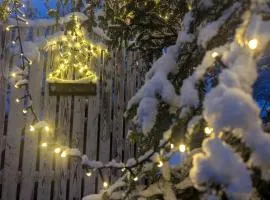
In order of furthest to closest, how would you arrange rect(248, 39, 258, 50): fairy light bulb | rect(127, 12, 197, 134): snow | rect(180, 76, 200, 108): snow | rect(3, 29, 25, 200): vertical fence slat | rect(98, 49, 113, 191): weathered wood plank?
rect(98, 49, 113, 191): weathered wood plank
rect(3, 29, 25, 200): vertical fence slat
rect(127, 12, 197, 134): snow
rect(180, 76, 200, 108): snow
rect(248, 39, 258, 50): fairy light bulb

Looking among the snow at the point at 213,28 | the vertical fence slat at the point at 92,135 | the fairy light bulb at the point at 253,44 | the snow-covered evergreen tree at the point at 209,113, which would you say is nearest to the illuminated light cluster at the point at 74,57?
the vertical fence slat at the point at 92,135

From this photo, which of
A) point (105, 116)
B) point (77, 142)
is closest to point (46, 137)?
point (77, 142)

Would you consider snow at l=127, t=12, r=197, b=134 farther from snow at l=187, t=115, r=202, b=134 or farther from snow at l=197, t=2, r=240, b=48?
snow at l=197, t=2, r=240, b=48

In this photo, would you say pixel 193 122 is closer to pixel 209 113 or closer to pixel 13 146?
pixel 209 113

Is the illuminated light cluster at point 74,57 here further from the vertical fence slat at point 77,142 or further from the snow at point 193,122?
the snow at point 193,122

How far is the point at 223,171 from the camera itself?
1589mm

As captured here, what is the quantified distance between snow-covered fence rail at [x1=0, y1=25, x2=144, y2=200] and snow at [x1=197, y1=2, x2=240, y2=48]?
273 cm

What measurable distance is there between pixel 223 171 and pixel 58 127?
3844 mm

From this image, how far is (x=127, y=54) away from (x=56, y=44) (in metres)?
0.99

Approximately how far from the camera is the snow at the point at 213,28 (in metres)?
2.19

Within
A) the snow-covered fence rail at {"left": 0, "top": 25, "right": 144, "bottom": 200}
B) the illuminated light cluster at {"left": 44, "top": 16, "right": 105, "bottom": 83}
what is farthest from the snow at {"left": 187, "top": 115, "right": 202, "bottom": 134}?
the illuminated light cluster at {"left": 44, "top": 16, "right": 105, "bottom": 83}

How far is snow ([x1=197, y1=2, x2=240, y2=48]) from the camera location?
219cm

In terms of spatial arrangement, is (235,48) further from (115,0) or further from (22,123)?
(22,123)

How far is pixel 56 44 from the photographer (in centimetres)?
534
